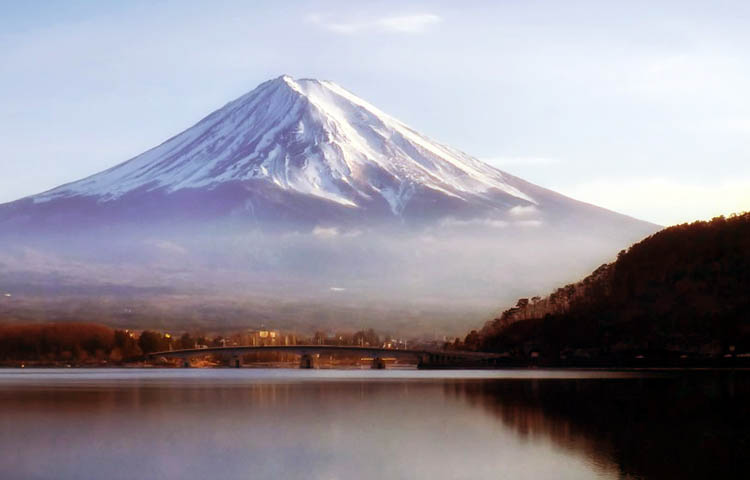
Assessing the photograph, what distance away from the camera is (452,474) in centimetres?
2733

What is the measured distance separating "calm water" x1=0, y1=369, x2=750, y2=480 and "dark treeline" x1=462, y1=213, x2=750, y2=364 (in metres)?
37.7

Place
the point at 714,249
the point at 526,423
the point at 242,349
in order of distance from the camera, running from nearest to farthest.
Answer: the point at 526,423 → the point at 714,249 → the point at 242,349

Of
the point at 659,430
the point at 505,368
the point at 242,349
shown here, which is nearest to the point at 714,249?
the point at 505,368

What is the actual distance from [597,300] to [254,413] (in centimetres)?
7201

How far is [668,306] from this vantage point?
100188 mm

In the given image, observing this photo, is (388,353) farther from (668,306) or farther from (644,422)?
(644,422)

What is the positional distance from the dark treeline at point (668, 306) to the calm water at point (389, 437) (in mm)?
Result: 37707

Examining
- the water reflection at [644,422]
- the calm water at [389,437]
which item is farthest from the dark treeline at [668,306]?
the calm water at [389,437]

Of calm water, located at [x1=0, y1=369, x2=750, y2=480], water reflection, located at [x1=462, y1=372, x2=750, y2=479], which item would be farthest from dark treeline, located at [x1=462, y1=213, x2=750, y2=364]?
calm water, located at [x1=0, y1=369, x2=750, y2=480]

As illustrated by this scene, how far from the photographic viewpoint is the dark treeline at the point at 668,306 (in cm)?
9644

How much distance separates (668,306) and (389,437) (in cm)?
6741

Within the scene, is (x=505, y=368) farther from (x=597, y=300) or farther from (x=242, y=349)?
(x=242, y=349)

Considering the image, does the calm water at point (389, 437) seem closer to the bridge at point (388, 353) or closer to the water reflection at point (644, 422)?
the water reflection at point (644, 422)

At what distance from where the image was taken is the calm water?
28000 mm
